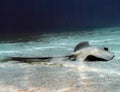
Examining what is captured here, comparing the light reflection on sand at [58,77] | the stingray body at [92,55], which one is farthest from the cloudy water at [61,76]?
the stingray body at [92,55]

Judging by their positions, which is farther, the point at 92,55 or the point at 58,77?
the point at 92,55

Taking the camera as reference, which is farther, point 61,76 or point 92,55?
point 92,55

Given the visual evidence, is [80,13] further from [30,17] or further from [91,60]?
[91,60]

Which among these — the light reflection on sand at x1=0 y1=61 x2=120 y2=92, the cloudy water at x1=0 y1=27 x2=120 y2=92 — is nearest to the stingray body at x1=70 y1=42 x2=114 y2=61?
the cloudy water at x1=0 y1=27 x2=120 y2=92

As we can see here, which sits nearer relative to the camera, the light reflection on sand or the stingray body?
the light reflection on sand

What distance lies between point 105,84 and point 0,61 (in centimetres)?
520

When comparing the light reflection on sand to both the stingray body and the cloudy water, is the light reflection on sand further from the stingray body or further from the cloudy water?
the stingray body

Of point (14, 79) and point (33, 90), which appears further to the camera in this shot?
point (14, 79)

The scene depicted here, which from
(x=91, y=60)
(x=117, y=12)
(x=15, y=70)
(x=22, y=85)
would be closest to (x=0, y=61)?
(x=15, y=70)

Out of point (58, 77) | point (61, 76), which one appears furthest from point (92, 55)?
point (58, 77)

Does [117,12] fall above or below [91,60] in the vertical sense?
below

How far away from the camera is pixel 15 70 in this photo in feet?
29.8

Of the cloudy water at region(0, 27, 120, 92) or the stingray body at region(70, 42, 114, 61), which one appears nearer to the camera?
the cloudy water at region(0, 27, 120, 92)

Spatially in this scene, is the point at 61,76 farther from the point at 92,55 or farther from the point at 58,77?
the point at 92,55
